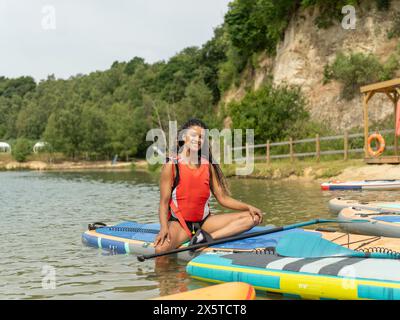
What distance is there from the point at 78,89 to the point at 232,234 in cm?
10814

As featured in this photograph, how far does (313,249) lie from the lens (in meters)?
5.28

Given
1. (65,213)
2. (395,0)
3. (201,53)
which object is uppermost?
(201,53)

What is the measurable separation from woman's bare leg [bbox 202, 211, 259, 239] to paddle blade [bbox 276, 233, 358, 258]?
980mm

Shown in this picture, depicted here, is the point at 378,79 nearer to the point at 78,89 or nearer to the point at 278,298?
the point at 278,298

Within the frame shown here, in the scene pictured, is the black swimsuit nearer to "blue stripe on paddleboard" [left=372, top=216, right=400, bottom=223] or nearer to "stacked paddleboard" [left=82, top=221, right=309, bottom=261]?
"stacked paddleboard" [left=82, top=221, right=309, bottom=261]

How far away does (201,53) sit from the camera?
60875 mm

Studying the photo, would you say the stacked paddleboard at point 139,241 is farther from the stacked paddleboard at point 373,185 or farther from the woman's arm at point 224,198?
the stacked paddleboard at point 373,185

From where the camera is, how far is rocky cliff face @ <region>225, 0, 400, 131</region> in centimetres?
2598

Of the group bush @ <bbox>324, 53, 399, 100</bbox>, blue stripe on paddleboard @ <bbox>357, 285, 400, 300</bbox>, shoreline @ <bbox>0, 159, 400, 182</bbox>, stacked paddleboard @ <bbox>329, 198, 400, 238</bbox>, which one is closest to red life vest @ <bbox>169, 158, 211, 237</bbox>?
stacked paddleboard @ <bbox>329, 198, 400, 238</bbox>

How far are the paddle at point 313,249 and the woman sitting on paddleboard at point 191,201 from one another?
102 centimetres

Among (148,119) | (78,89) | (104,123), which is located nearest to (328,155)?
(148,119)

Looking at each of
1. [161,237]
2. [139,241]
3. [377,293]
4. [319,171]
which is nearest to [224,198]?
[161,237]

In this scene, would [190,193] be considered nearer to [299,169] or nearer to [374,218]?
[374,218]
